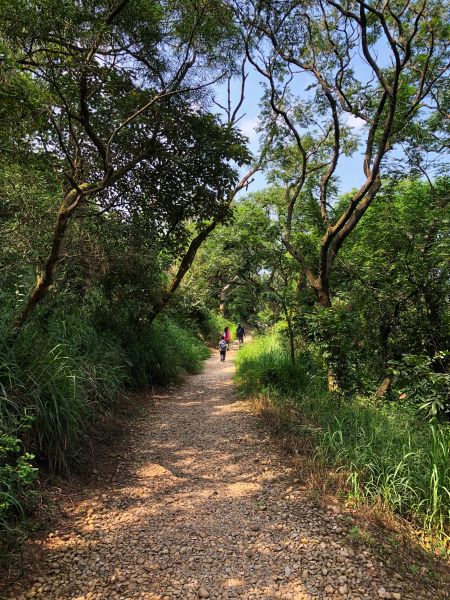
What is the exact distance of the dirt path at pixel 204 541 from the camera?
2.20 metres

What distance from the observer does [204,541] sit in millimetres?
2658

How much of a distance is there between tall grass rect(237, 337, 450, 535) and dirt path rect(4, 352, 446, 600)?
0.49 metres

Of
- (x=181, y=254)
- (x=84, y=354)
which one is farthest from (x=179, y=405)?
(x=181, y=254)

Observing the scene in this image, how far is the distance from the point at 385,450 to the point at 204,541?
1924 mm

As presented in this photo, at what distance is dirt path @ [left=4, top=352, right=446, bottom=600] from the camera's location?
7.20 feet

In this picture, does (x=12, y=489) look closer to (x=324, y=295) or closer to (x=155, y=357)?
(x=155, y=357)

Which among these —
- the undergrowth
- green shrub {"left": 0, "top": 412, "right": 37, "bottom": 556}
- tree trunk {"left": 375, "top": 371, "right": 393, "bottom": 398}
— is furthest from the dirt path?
tree trunk {"left": 375, "top": 371, "right": 393, "bottom": 398}

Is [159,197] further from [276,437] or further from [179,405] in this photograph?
[276,437]

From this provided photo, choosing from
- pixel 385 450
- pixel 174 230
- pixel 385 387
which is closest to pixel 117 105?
pixel 174 230

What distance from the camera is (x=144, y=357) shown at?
7414mm

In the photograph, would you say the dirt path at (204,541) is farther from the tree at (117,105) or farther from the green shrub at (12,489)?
the tree at (117,105)

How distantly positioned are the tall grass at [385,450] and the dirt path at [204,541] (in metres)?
0.49

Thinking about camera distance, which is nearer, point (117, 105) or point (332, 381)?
point (117, 105)

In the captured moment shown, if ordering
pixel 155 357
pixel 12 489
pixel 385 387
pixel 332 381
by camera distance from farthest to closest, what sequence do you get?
pixel 155 357
pixel 385 387
pixel 332 381
pixel 12 489
